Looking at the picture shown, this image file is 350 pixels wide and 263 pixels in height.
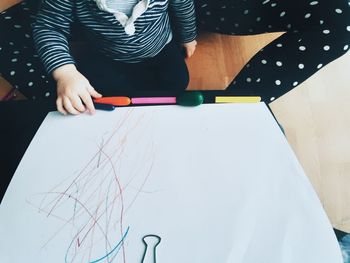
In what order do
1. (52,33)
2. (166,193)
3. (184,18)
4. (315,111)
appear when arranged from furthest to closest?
(315,111) < (184,18) < (52,33) < (166,193)

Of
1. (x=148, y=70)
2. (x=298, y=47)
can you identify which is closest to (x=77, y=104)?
(x=148, y=70)

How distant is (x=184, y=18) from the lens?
0.71 meters

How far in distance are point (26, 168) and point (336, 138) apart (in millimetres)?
605

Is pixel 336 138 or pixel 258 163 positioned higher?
pixel 258 163

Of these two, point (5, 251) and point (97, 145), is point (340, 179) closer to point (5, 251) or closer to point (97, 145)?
point (97, 145)

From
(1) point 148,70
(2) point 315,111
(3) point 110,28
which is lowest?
(2) point 315,111

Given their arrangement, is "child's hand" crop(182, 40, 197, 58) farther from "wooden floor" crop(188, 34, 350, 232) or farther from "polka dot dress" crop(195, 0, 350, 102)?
"polka dot dress" crop(195, 0, 350, 102)

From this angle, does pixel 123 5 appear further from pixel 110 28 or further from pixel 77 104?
pixel 77 104

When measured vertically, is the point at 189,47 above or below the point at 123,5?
below

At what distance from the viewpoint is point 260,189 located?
0.41 metres

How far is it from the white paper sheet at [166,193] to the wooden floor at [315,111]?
0.31 m

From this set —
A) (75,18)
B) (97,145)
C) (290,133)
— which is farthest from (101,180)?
(290,133)

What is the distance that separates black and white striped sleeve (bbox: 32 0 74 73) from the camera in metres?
0.56

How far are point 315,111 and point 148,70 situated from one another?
14.5 inches
